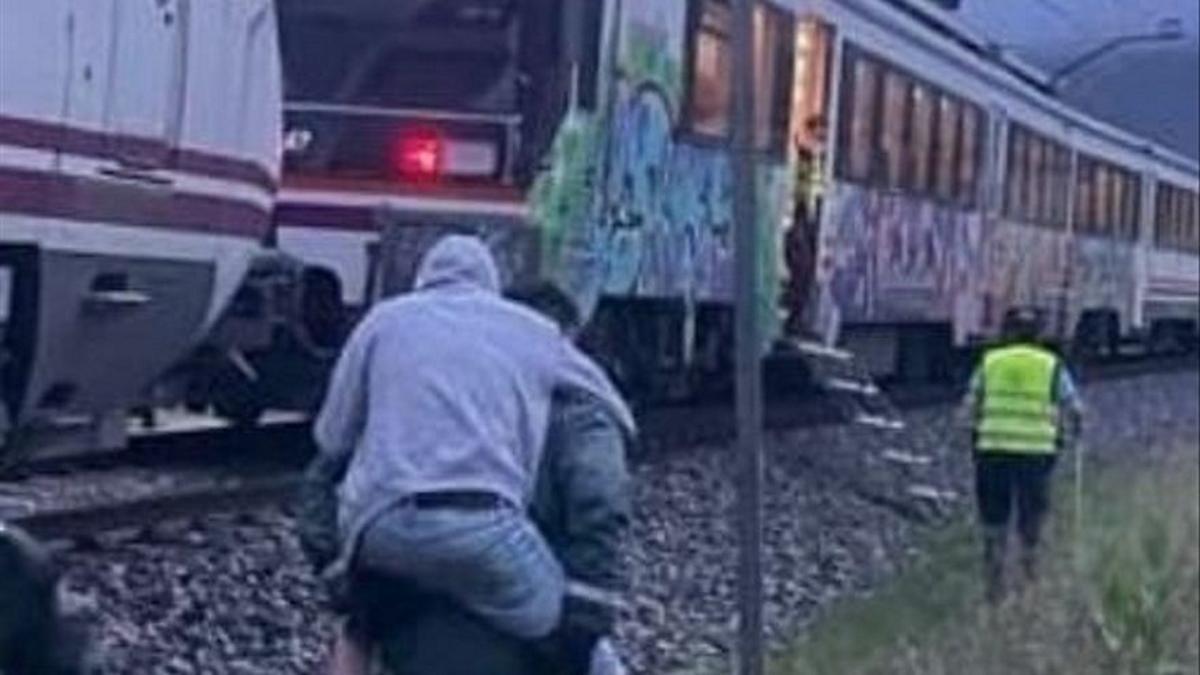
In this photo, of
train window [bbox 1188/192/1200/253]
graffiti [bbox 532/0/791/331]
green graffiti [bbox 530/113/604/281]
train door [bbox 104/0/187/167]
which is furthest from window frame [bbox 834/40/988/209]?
train window [bbox 1188/192/1200/253]

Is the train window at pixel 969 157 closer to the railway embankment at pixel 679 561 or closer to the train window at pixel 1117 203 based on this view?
the railway embankment at pixel 679 561

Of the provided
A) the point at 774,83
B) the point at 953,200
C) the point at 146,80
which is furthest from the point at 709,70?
the point at 953,200

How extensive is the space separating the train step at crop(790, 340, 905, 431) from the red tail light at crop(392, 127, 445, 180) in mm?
6490

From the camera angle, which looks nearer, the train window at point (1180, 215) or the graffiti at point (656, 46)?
the graffiti at point (656, 46)

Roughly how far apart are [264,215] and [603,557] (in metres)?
7.36

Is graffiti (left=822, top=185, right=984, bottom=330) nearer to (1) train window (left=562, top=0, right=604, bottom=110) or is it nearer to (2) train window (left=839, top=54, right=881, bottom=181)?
(2) train window (left=839, top=54, right=881, bottom=181)

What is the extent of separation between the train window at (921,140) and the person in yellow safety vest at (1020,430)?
10894mm

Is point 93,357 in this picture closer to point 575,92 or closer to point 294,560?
point 294,560

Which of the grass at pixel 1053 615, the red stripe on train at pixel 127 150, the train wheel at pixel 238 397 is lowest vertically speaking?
the grass at pixel 1053 615

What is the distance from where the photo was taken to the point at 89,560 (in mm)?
13008

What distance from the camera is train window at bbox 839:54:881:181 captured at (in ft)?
84.5

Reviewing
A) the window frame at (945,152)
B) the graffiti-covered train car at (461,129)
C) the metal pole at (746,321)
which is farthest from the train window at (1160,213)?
the metal pole at (746,321)

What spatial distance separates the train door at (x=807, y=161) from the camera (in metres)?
24.0

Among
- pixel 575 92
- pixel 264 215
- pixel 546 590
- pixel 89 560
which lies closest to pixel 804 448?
pixel 575 92
